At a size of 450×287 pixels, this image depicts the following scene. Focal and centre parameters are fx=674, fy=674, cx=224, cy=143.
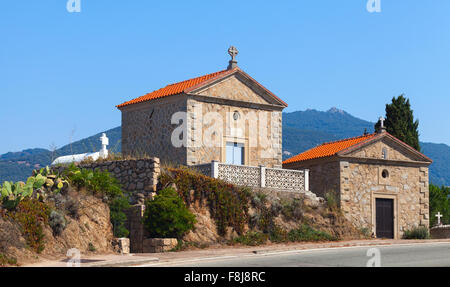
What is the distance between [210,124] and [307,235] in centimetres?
803

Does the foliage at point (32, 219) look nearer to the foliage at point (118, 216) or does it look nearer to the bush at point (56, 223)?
the bush at point (56, 223)

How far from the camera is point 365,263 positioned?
61.9 ft

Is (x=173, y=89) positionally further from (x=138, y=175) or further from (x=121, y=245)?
(x=121, y=245)

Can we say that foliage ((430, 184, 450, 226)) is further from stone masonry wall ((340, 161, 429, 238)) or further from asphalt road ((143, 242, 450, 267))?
asphalt road ((143, 242, 450, 267))

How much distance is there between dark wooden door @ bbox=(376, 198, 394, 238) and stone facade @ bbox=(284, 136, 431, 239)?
256 mm

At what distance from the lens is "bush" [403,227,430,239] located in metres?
35.4

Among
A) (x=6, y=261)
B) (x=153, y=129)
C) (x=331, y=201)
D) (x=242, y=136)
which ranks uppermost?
(x=153, y=129)

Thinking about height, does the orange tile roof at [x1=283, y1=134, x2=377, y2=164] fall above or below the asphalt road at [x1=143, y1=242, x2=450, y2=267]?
above

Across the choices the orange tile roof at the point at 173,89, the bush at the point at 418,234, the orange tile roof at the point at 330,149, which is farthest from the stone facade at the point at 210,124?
the bush at the point at 418,234

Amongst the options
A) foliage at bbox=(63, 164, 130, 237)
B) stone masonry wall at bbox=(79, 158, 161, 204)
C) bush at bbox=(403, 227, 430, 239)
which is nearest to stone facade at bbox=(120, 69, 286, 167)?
stone masonry wall at bbox=(79, 158, 161, 204)

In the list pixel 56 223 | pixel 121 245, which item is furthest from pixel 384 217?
pixel 56 223

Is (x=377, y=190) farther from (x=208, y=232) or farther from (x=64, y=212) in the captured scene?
(x=64, y=212)

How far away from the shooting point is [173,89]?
35.9 meters
